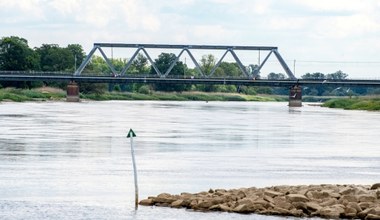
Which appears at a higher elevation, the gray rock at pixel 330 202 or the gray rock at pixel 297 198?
the gray rock at pixel 297 198

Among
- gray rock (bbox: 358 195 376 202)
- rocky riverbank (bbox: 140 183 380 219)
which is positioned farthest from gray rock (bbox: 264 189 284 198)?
gray rock (bbox: 358 195 376 202)

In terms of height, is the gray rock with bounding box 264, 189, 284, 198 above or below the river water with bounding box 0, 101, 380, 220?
above

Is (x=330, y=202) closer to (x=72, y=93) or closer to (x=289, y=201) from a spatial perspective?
(x=289, y=201)

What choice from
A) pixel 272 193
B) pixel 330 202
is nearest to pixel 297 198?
pixel 330 202

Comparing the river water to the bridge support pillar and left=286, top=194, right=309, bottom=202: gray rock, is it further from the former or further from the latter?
the bridge support pillar

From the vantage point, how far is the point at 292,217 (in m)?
33.1

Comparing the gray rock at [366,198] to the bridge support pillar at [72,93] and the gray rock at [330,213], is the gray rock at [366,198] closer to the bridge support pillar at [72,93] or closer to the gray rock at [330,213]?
the gray rock at [330,213]

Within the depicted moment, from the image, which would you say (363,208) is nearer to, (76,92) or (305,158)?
(305,158)

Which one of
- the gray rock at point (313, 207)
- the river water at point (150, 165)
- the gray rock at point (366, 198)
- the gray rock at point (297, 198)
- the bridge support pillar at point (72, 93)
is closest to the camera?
the gray rock at point (313, 207)

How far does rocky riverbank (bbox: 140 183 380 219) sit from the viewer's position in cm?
3309

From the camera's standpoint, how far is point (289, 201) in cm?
3419

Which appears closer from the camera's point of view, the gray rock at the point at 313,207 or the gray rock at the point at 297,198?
the gray rock at the point at 313,207

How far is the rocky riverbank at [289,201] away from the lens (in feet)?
109

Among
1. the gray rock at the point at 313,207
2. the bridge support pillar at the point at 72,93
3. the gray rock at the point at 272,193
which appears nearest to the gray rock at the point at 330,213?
the gray rock at the point at 313,207
